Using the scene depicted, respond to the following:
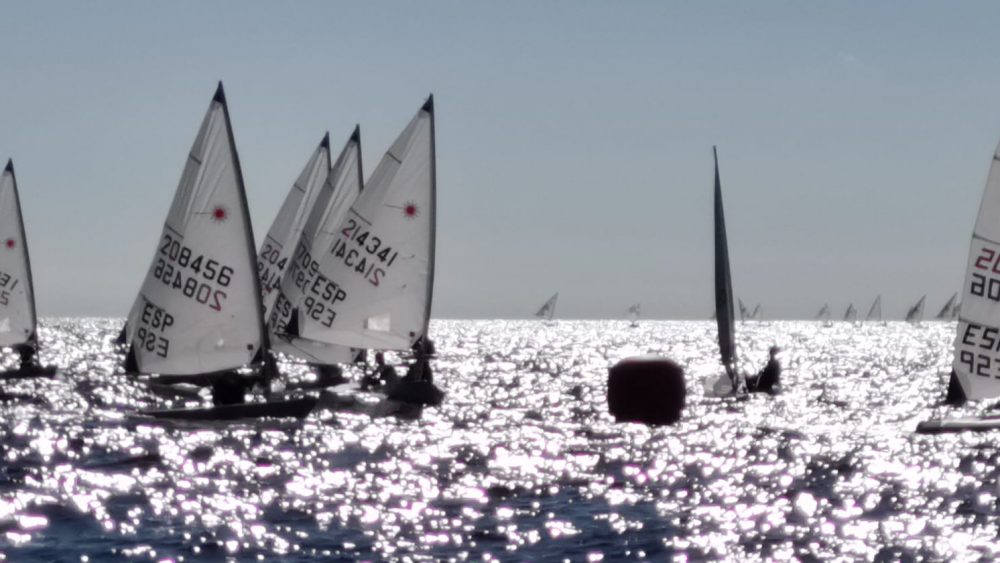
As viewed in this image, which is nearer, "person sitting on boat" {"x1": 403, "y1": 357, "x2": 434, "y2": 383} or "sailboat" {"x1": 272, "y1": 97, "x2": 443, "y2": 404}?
"sailboat" {"x1": 272, "y1": 97, "x2": 443, "y2": 404}

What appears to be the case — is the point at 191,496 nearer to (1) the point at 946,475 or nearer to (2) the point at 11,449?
(2) the point at 11,449

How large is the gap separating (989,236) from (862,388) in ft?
→ 121

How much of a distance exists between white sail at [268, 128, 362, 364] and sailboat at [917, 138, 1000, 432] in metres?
18.4

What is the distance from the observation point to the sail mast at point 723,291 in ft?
155

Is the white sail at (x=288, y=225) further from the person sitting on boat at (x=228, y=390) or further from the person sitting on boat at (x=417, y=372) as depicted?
the person sitting on boat at (x=228, y=390)

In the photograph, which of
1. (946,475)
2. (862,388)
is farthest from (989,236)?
(862,388)

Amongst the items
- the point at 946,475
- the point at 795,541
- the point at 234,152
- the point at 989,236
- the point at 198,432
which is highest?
the point at 234,152

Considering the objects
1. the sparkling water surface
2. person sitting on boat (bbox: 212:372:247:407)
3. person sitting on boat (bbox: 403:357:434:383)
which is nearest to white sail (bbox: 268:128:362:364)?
person sitting on boat (bbox: 403:357:434:383)

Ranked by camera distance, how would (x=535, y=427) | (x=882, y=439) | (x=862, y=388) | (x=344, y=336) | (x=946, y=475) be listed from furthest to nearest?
(x=862, y=388), (x=344, y=336), (x=535, y=427), (x=882, y=439), (x=946, y=475)

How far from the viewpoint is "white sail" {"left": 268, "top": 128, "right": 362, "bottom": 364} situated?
145 feet

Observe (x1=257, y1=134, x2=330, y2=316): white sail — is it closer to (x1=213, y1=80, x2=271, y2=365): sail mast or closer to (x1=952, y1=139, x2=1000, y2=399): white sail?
(x1=213, y1=80, x2=271, y2=365): sail mast

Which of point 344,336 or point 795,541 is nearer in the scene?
point 795,541

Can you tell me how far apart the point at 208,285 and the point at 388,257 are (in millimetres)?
7453

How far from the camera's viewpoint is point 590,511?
904 inches
